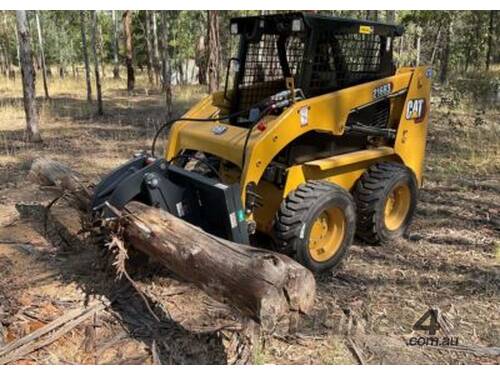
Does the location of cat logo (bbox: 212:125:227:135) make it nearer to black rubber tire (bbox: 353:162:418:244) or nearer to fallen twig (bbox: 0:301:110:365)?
black rubber tire (bbox: 353:162:418:244)

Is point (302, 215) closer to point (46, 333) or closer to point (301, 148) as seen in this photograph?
point (301, 148)

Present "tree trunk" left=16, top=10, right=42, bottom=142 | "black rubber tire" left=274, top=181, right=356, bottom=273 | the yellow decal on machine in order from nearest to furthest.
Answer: "black rubber tire" left=274, top=181, right=356, bottom=273 < the yellow decal on machine < "tree trunk" left=16, top=10, right=42, bottom=142

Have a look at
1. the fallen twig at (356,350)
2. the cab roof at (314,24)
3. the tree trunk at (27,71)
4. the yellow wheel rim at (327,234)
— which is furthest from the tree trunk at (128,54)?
the fallen twig at (356,350)

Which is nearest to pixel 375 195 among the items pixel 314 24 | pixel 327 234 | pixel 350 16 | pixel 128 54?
pixel 327 234

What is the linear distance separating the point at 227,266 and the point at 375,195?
229 cm

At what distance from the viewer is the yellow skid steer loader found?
4066 millimetres

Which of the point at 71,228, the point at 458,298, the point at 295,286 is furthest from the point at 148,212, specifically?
the point at 458,298

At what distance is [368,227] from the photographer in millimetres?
5113

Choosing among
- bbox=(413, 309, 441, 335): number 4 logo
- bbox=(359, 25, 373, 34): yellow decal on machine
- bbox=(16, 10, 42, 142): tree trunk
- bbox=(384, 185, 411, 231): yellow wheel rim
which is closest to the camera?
bbox=(413, 309, 441, 335): number 4 logo

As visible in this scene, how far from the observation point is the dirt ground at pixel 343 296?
11.4ft

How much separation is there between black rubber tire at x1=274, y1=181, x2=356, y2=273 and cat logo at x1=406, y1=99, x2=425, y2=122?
5.06 feet

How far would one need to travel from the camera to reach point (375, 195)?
4.99 metres

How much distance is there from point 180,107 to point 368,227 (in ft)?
36.4

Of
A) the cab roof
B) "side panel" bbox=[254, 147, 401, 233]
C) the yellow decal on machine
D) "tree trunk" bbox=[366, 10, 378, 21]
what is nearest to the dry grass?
the cab roof
